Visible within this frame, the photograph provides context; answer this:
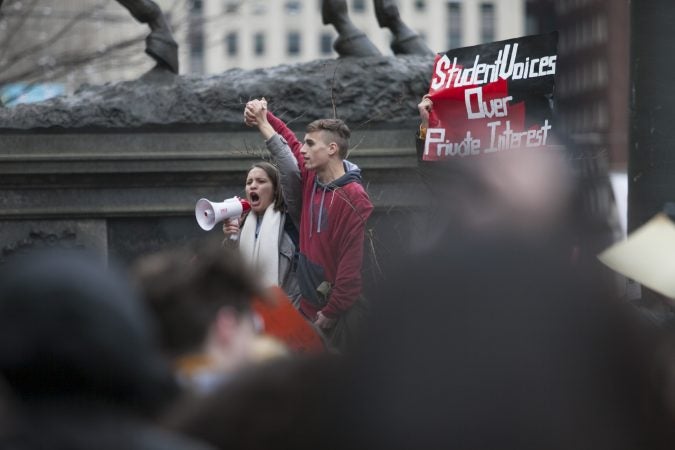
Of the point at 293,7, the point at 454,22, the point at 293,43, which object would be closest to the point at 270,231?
the point at 293,7

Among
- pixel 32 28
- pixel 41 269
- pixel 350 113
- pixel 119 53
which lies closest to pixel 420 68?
pixel 350 113

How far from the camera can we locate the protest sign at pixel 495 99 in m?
7.54

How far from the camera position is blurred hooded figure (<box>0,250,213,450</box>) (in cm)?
250

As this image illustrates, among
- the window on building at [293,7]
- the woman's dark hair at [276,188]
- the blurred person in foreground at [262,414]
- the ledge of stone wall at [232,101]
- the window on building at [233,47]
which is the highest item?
the window on building at [293,7]

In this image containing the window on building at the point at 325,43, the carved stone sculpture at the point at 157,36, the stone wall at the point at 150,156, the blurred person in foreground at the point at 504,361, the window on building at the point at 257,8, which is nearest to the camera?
the blurred person in foreground at the point at 504,361

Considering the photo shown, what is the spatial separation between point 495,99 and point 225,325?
462 cm

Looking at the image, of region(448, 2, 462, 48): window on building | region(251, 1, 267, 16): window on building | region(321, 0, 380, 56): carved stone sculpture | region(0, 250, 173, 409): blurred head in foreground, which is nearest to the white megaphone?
region(321, 0, 380, 56): carved stone sculpture

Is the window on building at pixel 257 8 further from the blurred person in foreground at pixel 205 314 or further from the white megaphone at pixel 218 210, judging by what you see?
the blurred person in foreground at pixel 205 314

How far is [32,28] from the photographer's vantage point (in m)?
22.5

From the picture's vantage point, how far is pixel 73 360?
8.25 feet

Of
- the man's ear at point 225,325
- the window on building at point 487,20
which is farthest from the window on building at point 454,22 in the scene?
the man's ear at point 225,325

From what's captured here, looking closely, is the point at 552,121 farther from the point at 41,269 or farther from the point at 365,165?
the point at 41,269

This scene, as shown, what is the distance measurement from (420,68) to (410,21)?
246 ft

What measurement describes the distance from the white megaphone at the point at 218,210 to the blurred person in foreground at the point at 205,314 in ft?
15.3
